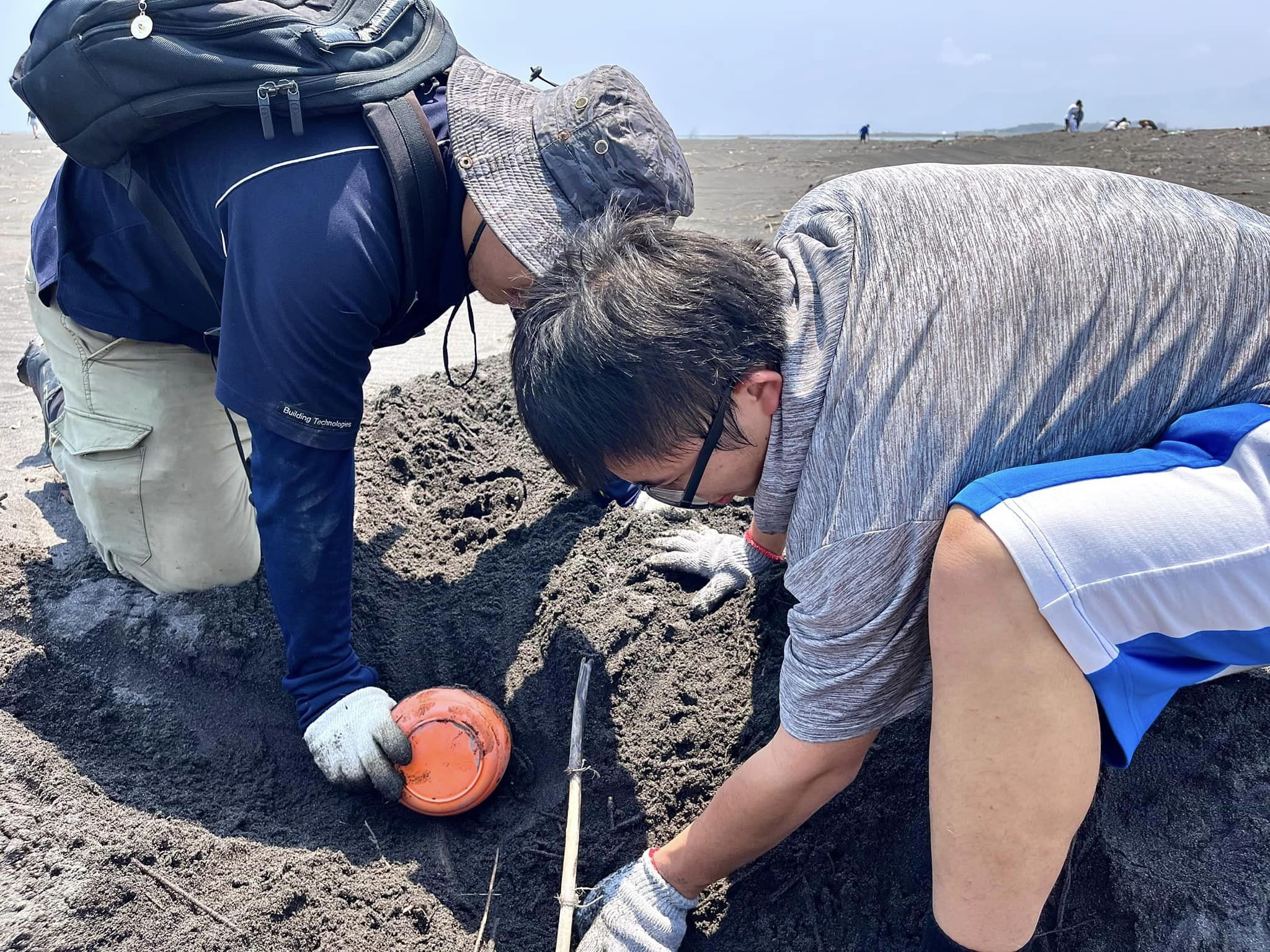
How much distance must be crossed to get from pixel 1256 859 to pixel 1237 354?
102 cm

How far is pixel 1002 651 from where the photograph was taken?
4.17 feet

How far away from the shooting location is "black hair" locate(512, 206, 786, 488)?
1.42 m

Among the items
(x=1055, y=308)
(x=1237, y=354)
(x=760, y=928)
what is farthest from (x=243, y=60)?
(x=760, y=928)

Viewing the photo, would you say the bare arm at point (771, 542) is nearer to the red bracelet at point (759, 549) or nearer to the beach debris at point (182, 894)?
the red bracelet at point (759, 549)

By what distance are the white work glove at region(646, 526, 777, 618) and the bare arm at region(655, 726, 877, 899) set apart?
87cm

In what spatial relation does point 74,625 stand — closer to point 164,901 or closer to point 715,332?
point 164,901

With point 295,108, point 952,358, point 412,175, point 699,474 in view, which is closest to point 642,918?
point 699,474

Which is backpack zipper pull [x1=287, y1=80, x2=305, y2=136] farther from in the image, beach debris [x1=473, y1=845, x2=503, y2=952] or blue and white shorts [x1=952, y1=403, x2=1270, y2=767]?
beach debris [x1=473, y1=845, x2=503, y2=952]

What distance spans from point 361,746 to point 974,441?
5.09ft

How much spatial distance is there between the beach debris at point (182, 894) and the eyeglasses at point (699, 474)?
1.27 meters

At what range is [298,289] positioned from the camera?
1836mm

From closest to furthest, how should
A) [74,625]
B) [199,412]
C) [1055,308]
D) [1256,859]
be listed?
1. [1055,308]
2. [1256,859]
3. [74,625]
4. [199,412]

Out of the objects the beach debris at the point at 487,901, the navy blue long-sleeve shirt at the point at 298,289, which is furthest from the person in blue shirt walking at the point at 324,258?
the beach debris at the point at 487,901

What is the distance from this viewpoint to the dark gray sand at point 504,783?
187cm
